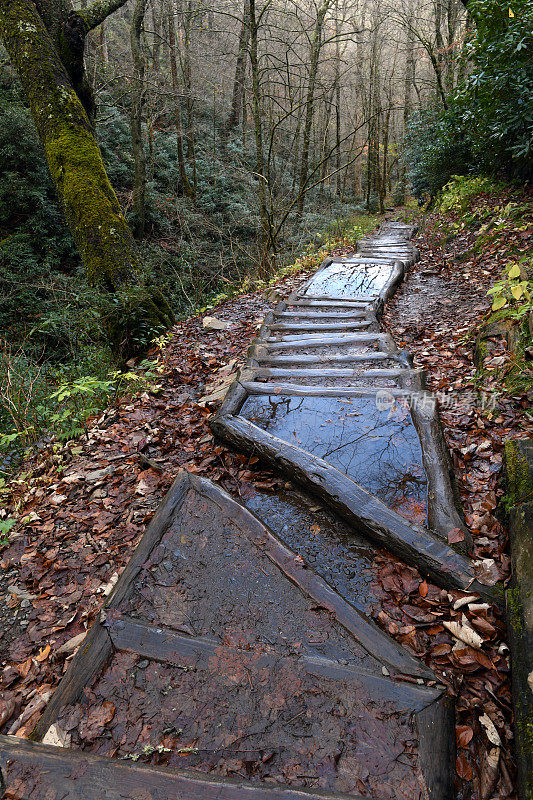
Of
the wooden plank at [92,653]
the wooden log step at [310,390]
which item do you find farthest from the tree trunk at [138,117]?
the wooden plank at [92,653]

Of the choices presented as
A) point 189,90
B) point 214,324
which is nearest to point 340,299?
point 214,324

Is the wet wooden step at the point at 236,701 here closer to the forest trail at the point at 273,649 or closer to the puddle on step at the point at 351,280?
the forest trail at the point at 273,649

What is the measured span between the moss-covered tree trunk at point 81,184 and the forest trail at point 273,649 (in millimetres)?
3264

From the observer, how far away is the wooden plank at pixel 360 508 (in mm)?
2092

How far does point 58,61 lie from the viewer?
6164 mm

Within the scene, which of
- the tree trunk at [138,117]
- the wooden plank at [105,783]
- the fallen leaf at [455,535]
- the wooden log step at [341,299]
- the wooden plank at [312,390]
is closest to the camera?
the wooden plank at [105,783]

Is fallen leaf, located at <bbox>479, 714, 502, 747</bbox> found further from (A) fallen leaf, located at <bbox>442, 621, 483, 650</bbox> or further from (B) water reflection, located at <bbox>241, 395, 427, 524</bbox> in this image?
(B) water reflection, located at <bbox>241, 395, 427, 524</bbox>

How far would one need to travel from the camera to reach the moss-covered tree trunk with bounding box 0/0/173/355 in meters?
5.80

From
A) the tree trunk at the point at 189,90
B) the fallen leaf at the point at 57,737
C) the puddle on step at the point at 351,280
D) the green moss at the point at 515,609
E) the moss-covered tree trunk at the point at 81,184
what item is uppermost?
the tree trunk at the point at 189,90

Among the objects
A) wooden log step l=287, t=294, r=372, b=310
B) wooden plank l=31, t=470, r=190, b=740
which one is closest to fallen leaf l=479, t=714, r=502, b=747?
wooden plank l=31, t=470, r=190, b=740

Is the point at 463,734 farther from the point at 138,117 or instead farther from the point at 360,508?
the point at 138,117

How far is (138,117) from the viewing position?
36.8 ft

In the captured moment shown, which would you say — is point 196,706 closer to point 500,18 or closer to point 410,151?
point 500,18

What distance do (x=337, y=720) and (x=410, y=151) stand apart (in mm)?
18902
